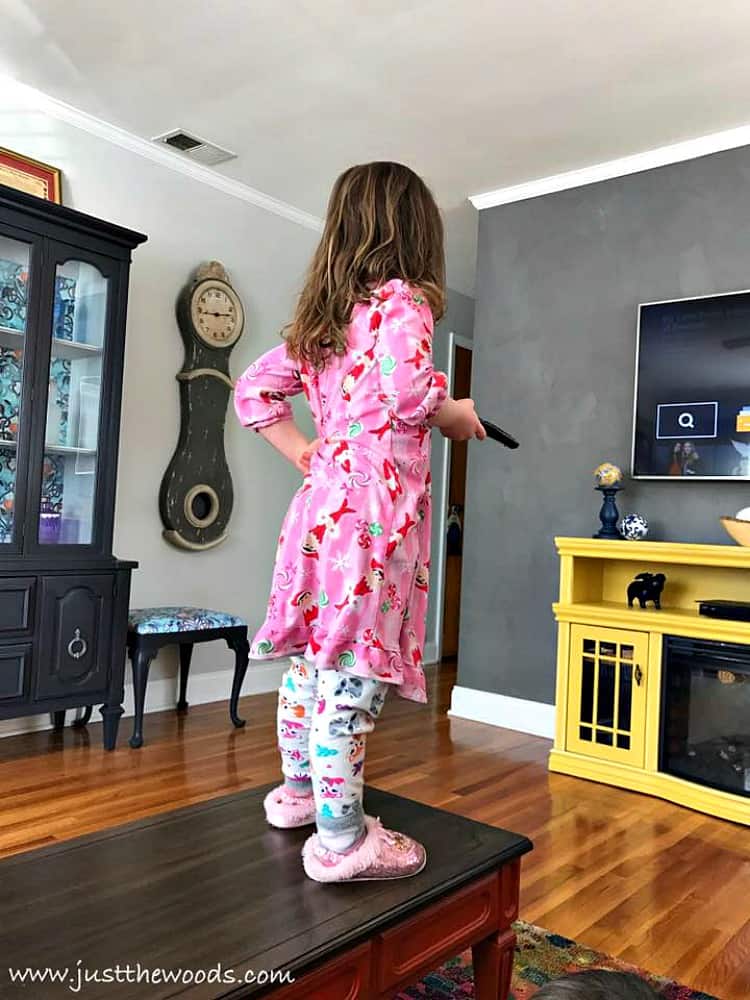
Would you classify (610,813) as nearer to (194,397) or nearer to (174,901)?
(174,901)

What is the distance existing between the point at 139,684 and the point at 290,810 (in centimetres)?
189

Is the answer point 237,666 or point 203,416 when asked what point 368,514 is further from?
point 203,416

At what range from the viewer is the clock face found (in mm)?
3891

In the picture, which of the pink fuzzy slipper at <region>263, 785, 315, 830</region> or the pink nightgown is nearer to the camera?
the pink nightgown

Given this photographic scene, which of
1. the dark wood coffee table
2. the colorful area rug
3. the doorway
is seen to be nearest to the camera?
the dark wood coffee table

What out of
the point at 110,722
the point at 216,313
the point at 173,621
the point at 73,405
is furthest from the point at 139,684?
the point at 216,313

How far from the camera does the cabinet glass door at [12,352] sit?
296 cm

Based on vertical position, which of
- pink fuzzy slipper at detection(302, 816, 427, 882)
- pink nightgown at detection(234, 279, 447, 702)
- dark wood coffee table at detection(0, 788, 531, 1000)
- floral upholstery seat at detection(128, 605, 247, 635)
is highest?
pink nightgown at detection(234, 279, 447, 702)

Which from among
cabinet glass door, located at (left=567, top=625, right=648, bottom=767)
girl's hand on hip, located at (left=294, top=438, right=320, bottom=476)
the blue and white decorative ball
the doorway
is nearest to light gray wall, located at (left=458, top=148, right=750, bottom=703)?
the blue and white decorative ball

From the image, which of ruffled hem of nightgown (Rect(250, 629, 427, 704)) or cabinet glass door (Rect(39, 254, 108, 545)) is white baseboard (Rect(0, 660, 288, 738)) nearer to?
cabinet glass door (Rect(39, 254, 108, 545))

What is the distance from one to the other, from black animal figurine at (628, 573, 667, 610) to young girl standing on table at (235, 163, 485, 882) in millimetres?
1969

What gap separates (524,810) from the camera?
8.84ft

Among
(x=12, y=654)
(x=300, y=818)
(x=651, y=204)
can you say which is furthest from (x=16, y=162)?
(x=300, y=818)

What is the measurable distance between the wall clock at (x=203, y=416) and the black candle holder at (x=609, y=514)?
1765 millimetres
